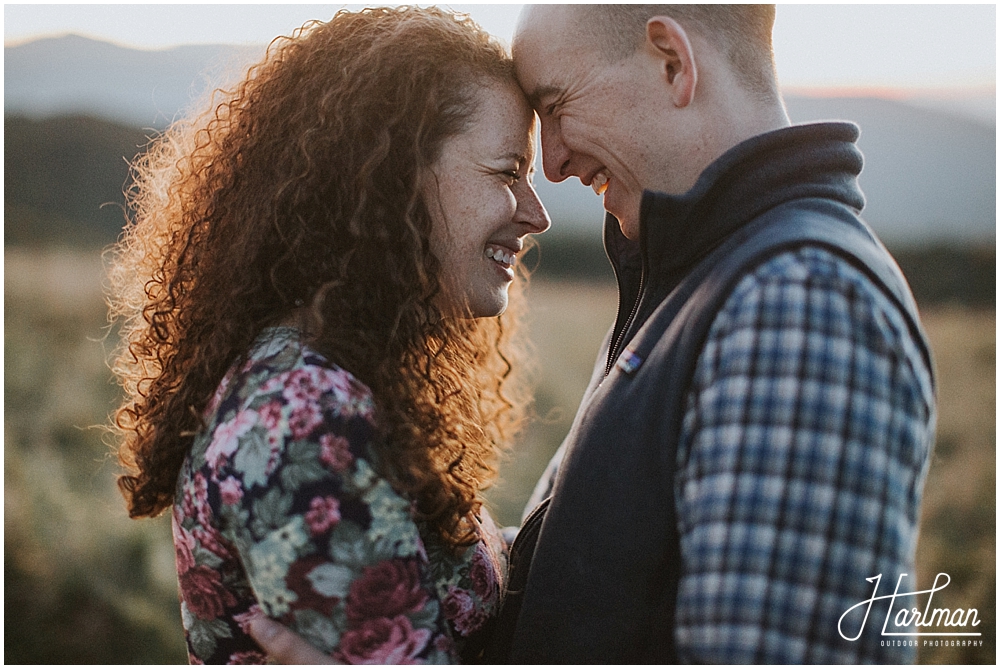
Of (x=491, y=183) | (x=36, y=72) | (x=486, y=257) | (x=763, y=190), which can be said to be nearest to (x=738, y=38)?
(x=763, y=190)

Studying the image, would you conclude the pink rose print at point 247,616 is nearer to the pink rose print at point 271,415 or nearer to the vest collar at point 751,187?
the pink rose print at point 271,415

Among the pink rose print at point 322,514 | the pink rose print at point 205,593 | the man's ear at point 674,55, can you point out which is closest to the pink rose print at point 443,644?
the pink rose print at point 322,514

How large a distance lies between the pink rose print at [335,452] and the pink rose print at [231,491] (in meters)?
0.18

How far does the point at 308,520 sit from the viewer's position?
137 cm

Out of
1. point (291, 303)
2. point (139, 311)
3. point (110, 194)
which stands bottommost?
point (110, 194)

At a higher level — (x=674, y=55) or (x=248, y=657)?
(x=674, y=55)

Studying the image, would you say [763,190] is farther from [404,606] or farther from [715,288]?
[404,606]

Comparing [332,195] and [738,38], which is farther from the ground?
[738,38]

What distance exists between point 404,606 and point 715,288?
2.83ft

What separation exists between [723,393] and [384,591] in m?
0.74

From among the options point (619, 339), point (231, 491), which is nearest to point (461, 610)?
point (231, 491)

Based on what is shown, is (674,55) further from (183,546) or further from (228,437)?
(183,546)

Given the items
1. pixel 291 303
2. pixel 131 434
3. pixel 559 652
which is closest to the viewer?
pixel 559 652

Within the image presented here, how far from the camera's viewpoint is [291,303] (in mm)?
1727
